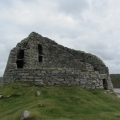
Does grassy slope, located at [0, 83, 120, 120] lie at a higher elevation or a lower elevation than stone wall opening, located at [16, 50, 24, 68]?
lower

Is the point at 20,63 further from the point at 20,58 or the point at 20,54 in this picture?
the point at 20,54

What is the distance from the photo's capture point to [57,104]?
1317 centimetres

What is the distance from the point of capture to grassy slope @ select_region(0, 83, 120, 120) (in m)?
11.6

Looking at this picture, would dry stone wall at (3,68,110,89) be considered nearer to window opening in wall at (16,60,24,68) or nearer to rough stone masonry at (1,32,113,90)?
rough stone masonry at (1,32,113,90)

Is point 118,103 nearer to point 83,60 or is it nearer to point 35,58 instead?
point 83,60

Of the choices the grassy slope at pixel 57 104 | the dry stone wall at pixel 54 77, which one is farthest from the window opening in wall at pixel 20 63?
the grassy slope at pixel 57 104

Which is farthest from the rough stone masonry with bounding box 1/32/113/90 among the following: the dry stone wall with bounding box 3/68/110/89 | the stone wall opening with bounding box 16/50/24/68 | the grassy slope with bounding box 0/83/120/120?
the grassy slope with bounding box 0/83/120/120

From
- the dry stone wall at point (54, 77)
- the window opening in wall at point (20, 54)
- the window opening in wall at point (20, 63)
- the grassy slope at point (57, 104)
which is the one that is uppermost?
the window opening in wall at point (20, 54)

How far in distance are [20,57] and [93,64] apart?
7.55 meters

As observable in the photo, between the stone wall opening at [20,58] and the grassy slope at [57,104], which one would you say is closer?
the grassy slope at [57,104]

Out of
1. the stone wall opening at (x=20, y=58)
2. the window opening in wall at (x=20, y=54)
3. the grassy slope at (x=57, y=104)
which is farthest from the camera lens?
the window opening in wall at (x=20, y=54)

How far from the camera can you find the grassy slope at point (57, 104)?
11.6 m

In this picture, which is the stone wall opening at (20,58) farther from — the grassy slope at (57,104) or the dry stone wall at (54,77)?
the grassy slope at (57,104)

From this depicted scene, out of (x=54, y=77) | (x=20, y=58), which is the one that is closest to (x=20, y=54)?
(x=20, y=58)
